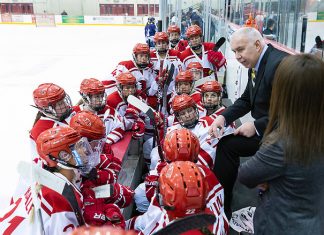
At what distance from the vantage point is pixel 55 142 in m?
1.36

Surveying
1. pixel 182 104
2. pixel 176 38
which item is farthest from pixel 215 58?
pixel 182 104

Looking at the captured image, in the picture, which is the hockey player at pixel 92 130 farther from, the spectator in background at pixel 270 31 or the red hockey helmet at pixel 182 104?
the spectator in background at pixel 270 31

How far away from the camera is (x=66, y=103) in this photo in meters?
2.26

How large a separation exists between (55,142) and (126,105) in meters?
1.56

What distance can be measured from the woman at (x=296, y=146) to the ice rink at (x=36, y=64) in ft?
6.96

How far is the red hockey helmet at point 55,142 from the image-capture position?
1.35 metres

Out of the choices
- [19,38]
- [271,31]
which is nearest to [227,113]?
[271,31]

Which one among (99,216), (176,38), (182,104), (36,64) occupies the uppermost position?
(176,38)

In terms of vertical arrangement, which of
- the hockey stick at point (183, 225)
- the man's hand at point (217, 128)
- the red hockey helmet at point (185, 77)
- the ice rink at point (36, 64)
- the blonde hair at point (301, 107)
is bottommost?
the ice rink at point (36, 64)

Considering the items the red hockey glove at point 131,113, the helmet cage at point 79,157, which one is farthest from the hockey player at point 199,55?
the helmet cage at point 79,157

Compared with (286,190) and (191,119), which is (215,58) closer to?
(191,119)

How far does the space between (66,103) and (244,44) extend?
1224 mm

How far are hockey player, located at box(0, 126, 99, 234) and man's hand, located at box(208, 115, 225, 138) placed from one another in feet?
2.33

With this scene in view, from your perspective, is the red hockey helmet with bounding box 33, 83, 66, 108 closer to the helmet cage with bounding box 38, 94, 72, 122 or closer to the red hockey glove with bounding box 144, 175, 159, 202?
the helmet cage with bounding box 38, 94, 72, 122
